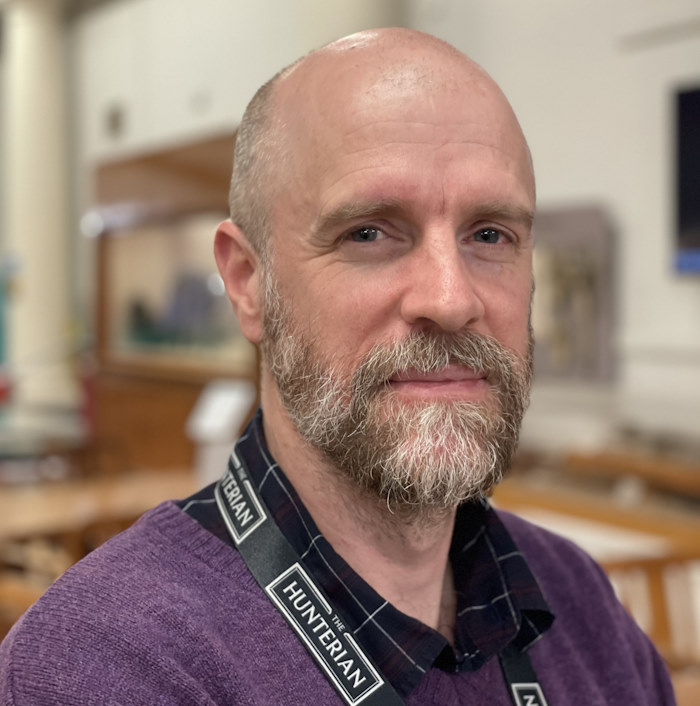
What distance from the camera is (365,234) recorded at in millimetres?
1091

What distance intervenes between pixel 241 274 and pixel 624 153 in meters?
3.85

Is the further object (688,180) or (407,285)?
(688,180)

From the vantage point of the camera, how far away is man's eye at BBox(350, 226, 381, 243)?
42.8 inches

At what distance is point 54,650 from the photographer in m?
0.91

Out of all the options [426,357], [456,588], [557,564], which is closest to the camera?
[426,357]

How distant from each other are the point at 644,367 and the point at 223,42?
4.44m

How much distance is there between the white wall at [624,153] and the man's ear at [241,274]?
359cm

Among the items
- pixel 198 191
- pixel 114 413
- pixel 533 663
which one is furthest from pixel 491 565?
pixel 114 413

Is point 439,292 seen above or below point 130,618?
above

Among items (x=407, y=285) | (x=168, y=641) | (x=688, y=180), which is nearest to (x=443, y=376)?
(x=407, y=285)

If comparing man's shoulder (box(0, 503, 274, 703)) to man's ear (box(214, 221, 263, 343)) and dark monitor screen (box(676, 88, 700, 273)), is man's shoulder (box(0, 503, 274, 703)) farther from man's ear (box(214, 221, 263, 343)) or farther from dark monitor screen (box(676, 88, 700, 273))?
dark monitor screen (box(676, 88, 700, 273))

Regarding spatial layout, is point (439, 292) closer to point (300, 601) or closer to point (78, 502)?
point (300, 601)

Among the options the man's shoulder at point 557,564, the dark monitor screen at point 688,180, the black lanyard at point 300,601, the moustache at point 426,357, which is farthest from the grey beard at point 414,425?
the dark monitor screen at point 688,180

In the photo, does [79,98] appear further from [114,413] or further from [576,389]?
[576,389]
